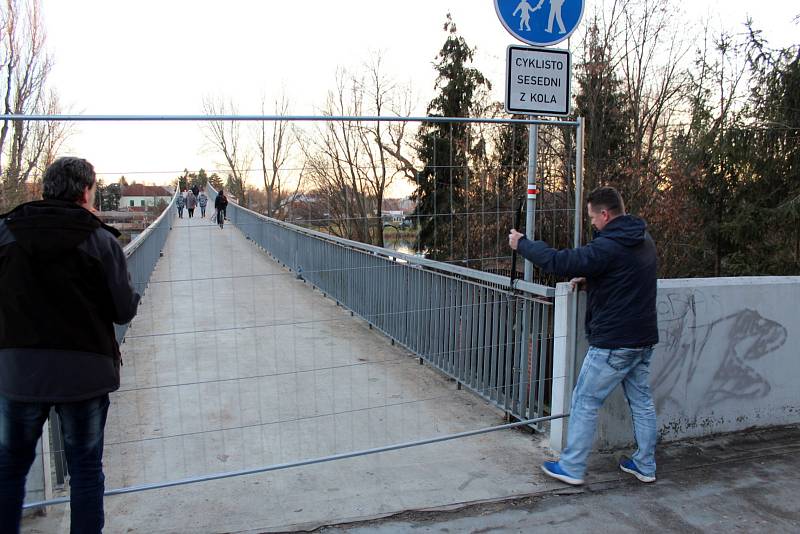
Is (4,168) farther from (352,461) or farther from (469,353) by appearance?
(469,353)

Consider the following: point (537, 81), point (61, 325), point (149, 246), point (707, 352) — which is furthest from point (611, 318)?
point (149, 246)

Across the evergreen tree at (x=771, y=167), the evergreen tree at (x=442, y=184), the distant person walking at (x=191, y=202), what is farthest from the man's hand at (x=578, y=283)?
the evergreen tree at (x=771, y=167)

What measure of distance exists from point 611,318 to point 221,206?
2583mm

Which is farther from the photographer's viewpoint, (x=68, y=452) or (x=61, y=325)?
(x=68, y=452)

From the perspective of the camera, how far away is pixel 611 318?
3.61 m

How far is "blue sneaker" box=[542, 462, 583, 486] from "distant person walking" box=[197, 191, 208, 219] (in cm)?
274

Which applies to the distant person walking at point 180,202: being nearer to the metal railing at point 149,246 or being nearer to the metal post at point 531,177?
the metal railing at point 149,246

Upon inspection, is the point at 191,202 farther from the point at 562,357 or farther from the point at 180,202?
the point at 562,357

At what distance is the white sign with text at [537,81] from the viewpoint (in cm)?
417

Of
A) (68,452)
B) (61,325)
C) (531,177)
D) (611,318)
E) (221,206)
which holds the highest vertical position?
(531,177)

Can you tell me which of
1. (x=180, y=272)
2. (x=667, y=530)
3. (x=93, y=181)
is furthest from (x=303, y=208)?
(x=667, y=530)

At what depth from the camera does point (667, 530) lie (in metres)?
3.32

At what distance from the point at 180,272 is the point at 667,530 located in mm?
3350

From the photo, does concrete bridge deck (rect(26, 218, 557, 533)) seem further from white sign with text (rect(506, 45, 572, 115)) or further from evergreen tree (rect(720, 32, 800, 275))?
evergreen tree (rect(720, 32, 800, 275))
